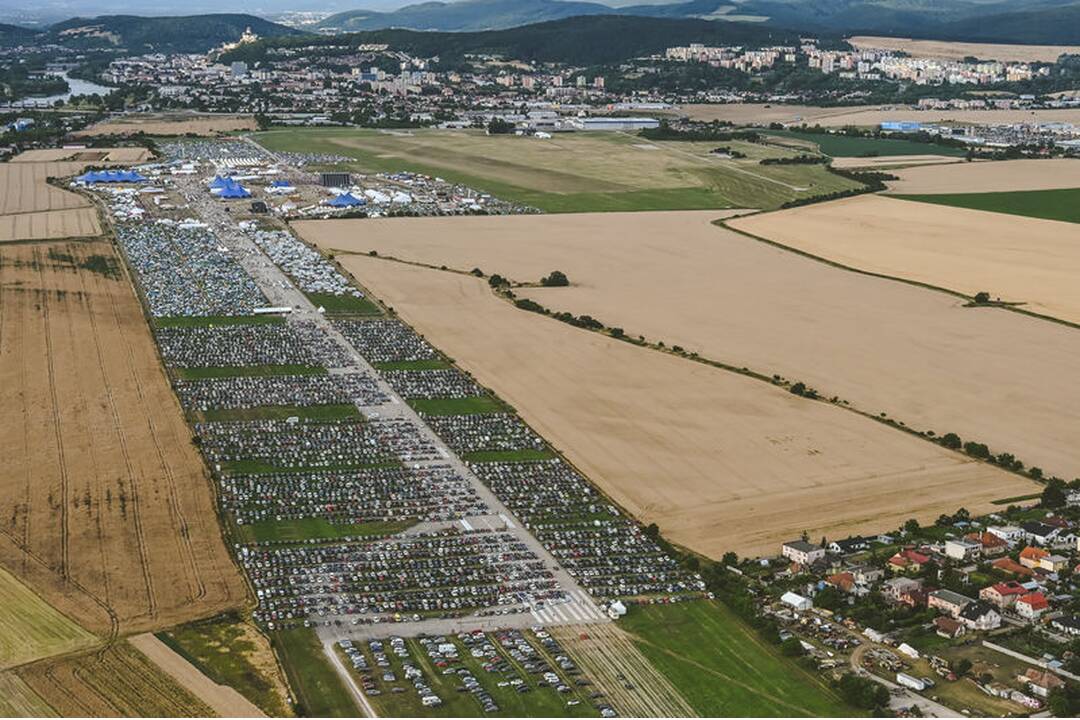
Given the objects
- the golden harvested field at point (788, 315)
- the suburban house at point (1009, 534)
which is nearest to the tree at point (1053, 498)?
the suburban house at point (1009, 534)

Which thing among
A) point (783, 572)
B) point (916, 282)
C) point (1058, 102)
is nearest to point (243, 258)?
point (916, 282)

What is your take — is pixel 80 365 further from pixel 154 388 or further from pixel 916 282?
pixel 916 282

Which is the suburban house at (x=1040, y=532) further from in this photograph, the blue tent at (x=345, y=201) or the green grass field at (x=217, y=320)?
the blue tent at (x=345, y=201)

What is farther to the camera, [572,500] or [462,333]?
[462,333]

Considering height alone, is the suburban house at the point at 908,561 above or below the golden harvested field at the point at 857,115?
below

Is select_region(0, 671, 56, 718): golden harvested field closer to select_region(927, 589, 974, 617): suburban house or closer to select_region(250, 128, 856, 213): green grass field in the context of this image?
select_region(927, 589, 974, 617): suburban house

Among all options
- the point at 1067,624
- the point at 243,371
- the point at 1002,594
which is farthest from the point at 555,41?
the point at 1067,624
